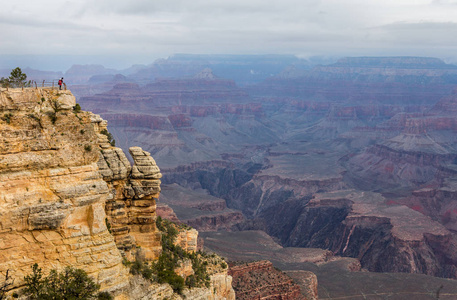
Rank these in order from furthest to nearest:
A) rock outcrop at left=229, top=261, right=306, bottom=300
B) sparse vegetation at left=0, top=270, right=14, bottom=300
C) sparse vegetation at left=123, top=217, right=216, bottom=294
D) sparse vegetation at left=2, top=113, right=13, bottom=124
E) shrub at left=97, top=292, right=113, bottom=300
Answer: rock outcrop at left=229, top=261, right=306, bottom=300
sparse vegetation at left=123, top=217, right=216, bottom=294
shrub at left=97, top=292, right=113, bottom=300
sparse vegetation at left=2, top=113, right=13, bottom=124
sparse vegetation at left=0, top=270, right=14, bottom=300

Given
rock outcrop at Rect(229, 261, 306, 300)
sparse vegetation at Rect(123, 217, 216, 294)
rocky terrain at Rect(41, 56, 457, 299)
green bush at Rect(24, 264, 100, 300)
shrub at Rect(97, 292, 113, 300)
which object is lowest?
rocky terrain at Rect(41, 56, 457, 299)

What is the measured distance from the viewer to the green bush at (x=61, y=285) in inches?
672

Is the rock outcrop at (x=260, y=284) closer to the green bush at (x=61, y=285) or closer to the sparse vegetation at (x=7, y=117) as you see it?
the green bush at (x=61, y=285)

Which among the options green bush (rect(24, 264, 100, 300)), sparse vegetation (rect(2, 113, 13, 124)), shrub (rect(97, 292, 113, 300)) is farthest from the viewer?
shrub (rect(97, 292, 113, 300))

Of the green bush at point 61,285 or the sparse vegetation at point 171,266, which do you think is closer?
the green bush at point 61,285

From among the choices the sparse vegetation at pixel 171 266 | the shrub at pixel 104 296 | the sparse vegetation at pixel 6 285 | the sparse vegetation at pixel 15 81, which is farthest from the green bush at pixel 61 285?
the sparse vegetation at pixel 15 81

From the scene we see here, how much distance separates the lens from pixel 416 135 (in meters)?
184

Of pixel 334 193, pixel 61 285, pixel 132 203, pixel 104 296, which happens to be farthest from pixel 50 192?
pixel 334 193

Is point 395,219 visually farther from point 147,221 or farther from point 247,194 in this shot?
point 147,221

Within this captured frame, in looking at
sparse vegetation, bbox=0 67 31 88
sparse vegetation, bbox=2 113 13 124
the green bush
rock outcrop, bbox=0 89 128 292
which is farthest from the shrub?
sparse vegetation, bbox=0 67 31 88

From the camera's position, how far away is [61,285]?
17656 millimetres

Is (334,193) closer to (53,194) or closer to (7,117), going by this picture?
(53,194)

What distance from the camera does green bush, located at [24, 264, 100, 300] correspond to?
1706 cm

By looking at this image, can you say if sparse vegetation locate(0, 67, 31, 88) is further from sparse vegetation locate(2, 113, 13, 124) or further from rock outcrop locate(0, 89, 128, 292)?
sparse vegetation locate(2, 113, 13, 124)
